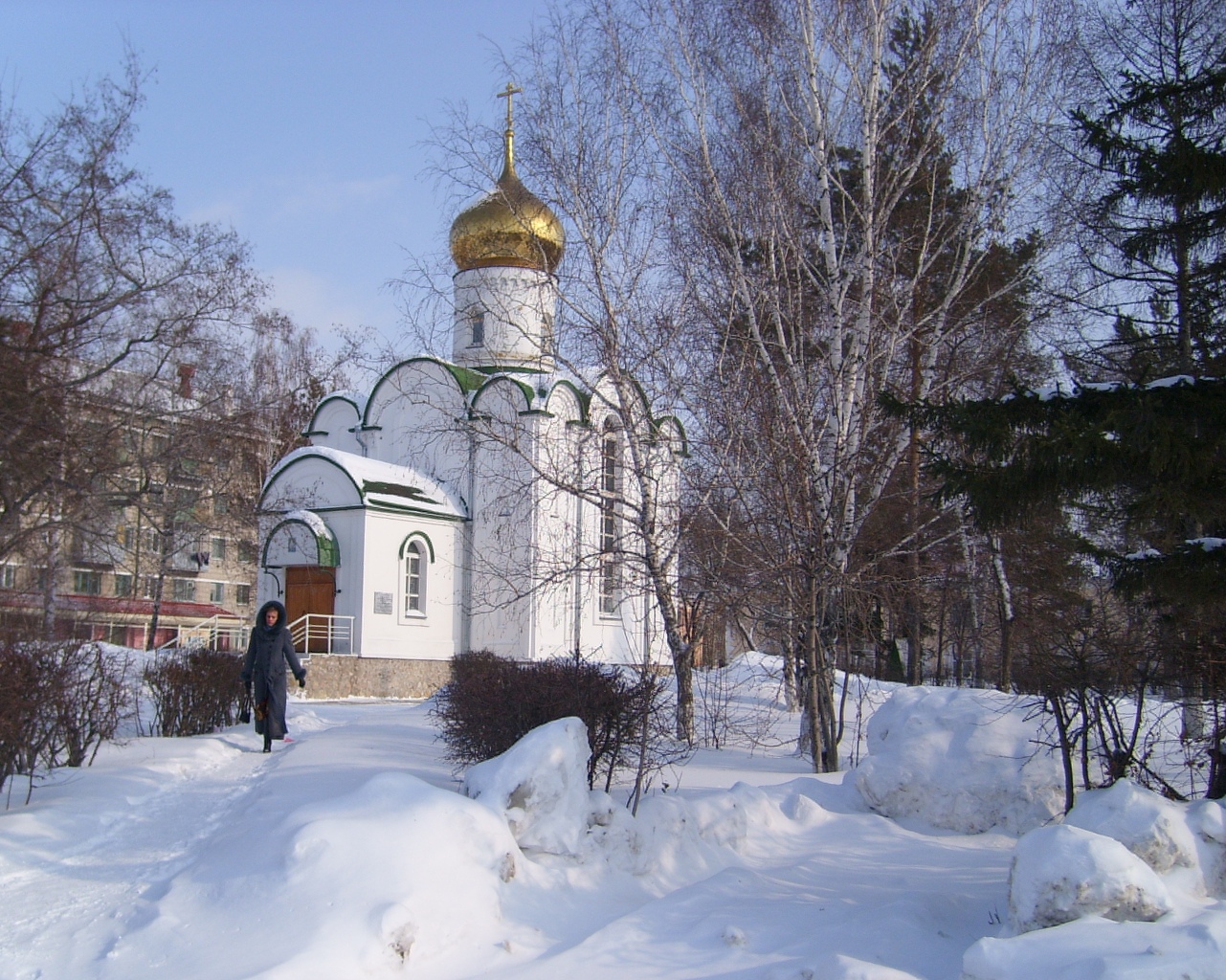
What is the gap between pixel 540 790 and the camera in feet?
18.8

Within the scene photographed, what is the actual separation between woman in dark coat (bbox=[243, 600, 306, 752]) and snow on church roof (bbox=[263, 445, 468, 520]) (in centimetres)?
1089

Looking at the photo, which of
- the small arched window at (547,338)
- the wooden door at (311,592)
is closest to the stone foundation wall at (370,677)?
the wooden door at (311,592)

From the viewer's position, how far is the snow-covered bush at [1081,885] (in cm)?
440

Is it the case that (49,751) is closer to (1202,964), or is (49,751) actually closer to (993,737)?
(993,737)

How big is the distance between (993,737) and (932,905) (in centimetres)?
239

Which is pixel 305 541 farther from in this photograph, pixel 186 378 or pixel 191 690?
pixel 191 690

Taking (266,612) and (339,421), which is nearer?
(266,612)

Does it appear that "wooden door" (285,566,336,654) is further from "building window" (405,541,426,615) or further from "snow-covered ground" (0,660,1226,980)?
"snow-covered ground" (0,660,1226,980)

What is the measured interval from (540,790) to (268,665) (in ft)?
17.1

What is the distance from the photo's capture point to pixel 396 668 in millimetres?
21266

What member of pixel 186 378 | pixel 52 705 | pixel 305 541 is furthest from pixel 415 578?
pixel 52 705

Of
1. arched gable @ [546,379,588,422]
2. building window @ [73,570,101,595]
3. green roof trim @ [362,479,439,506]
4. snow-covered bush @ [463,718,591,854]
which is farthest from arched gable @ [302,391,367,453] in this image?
snow-covered bush @ [463,718,591,854]

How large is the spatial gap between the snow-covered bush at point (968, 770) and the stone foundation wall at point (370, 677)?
12.2 m

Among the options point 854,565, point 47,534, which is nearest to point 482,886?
point 854,565
